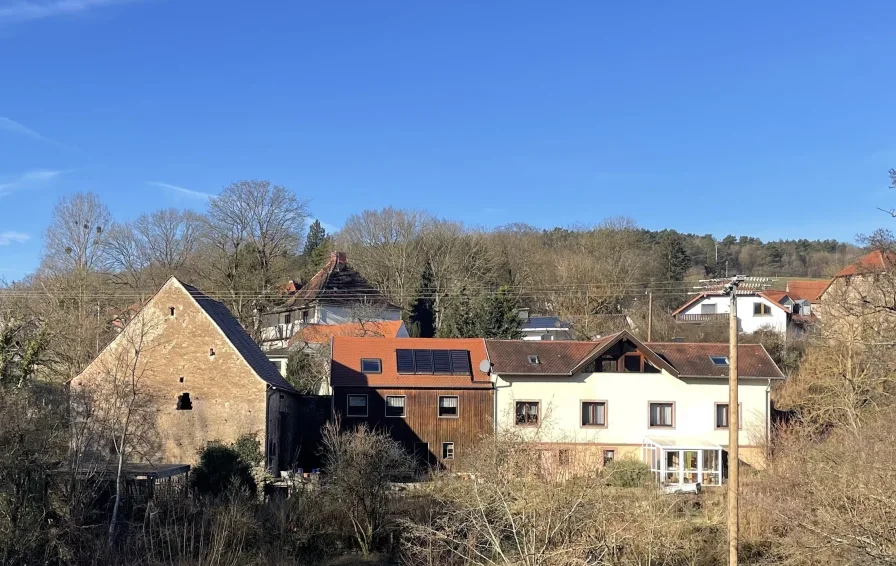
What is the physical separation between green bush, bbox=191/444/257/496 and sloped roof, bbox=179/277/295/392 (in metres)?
2.87

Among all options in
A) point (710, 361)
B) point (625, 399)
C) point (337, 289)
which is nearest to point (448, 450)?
point (625, 399)

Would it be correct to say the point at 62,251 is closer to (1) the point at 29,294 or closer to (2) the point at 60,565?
(1) the point at 29,294

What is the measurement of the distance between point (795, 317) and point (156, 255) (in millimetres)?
44219

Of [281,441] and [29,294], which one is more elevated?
[29,294]

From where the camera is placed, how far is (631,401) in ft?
113

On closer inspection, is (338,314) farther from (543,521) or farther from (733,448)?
(543,521)

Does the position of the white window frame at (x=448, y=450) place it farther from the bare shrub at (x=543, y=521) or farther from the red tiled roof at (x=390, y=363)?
the bare shrub at (x=543, y=521)

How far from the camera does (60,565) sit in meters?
18.1

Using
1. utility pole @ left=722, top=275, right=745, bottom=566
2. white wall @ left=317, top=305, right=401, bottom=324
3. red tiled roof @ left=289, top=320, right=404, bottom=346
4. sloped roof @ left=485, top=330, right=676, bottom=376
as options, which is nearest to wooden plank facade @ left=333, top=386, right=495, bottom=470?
sloped roof @ left=485, top=330, right=676, bottom=376

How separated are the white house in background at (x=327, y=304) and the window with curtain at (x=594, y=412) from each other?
62.1 ft

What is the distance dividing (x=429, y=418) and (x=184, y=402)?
34.2 feet

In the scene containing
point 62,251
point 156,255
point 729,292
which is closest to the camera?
point 729,292

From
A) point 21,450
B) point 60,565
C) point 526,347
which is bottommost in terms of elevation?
point 60,565

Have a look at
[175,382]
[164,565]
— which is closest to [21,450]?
[164,565]
